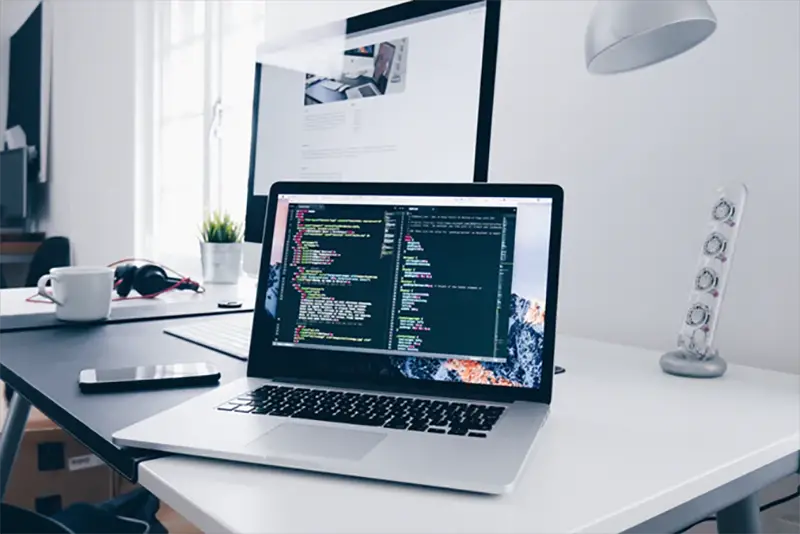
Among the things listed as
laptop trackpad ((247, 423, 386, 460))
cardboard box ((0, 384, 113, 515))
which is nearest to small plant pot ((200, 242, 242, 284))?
cardboard box ((0, 384, 113, 515))

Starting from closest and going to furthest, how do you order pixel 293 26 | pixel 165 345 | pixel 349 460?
pixel 349 460, pixel 165 345, pixel 293 26

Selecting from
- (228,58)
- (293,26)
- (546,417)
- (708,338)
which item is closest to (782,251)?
(708,338)

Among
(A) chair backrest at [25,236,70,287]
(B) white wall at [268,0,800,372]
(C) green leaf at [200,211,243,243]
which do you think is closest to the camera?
(B) white wall at [268,0,800,372]

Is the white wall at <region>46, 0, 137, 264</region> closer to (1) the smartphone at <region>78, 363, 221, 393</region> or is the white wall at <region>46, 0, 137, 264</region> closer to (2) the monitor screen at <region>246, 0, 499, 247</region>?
(2) the monitor screen at <region>246, 0, 499, 247</region>

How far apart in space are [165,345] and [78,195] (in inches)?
113

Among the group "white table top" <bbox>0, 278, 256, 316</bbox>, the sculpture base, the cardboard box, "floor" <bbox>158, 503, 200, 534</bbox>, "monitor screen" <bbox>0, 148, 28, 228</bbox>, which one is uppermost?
"monitor screen" <bbox>0, 148, 28, 228</bbox>

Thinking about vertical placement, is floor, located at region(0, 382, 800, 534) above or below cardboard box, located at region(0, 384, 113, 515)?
above

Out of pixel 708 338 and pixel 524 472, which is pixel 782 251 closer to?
pixel 708 338

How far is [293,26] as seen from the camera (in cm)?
177

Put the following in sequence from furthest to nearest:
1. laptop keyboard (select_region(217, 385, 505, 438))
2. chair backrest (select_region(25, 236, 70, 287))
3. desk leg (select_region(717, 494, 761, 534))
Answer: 1. chair backrest (select_region(25, 236, 70, 287))
2. desk leg (select_region(717, 494, 761, 534))
3. laptop keyboard (select_region(217, 385, 505, 438))

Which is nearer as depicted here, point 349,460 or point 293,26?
point 349,460

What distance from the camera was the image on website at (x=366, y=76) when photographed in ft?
3.07

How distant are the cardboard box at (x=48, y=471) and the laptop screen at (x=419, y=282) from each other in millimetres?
920

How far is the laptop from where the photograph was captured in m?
0.55
